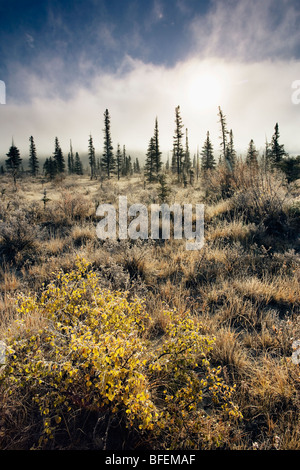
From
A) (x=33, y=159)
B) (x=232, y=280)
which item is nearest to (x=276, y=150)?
(x=232, y=280)

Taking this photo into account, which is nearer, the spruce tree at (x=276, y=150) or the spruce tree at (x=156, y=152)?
the spruce tree at (x=276, y=150)

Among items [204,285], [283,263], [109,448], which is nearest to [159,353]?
[109,448]

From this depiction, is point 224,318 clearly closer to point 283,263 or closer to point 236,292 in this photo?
point 236,292

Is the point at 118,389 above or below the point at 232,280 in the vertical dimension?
→ below

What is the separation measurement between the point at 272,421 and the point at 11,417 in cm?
233

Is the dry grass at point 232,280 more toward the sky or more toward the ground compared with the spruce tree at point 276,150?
more toward the ground

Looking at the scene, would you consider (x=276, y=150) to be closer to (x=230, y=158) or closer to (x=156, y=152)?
(x=230, y=158)

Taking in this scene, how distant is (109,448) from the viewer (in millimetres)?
1845

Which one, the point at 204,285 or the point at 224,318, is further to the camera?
the point at 204,285

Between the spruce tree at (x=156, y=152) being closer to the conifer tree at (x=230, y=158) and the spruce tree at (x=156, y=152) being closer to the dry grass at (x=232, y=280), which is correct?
the conifer tree at (x=230, y=158)

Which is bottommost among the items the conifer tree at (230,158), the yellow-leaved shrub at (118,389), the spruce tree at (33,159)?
the yellow-leaved shrub at (118,389)

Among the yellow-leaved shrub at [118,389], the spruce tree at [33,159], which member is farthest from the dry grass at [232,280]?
the spruce tree at [33,159]

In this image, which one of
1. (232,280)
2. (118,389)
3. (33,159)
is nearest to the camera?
(118,389)

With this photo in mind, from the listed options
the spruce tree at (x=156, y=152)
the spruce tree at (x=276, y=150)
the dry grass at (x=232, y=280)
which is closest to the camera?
the dry grass at (x=232, y=280)
